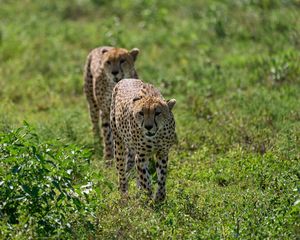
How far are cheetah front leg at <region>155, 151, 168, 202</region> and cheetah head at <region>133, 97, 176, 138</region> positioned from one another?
357 mm

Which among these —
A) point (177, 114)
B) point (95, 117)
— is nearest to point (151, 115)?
point (95, 117)

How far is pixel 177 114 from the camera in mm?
11727

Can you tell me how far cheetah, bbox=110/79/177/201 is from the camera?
8492 millimetres

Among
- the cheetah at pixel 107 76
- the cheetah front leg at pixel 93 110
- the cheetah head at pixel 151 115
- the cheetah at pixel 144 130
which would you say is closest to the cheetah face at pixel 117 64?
the cheetah at pixel 107 76

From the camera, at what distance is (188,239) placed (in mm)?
7320

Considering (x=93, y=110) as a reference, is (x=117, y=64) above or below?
above

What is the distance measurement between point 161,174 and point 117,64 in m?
2.35

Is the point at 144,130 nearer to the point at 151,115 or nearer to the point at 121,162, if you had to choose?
the point at 151,115

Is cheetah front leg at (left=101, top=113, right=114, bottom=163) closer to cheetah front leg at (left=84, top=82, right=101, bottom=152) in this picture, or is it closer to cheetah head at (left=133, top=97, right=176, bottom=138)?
cheetah front leg at (left=84, top=82, right=101, bottom=152)

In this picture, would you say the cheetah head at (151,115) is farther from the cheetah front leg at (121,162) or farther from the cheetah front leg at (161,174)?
the cheetah front leg at (121,162)

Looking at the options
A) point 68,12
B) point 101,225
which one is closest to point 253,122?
point 101,225

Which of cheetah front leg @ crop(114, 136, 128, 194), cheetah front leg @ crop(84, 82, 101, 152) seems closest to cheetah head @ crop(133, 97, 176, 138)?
cheetah front leg @ crop(114, 136, 128, 194)

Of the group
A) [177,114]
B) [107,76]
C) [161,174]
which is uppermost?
[107,76]

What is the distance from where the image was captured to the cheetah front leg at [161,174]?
8.69m
